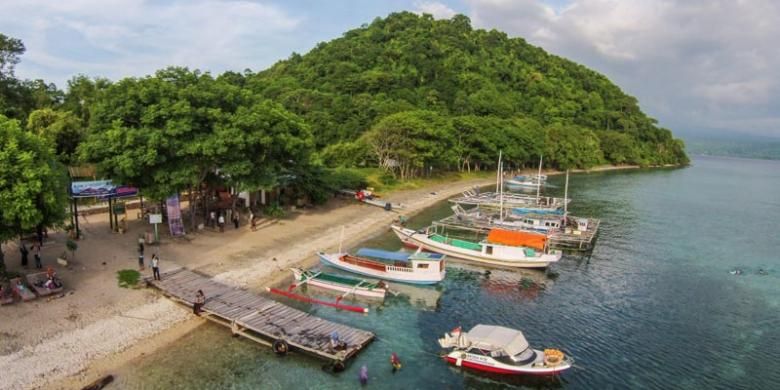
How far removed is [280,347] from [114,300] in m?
12.1

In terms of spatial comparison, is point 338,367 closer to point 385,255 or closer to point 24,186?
point 385,255

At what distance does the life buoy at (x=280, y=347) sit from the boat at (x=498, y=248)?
24.2m

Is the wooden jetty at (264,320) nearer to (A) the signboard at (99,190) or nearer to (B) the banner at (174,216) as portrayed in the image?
(B) the banner at (174,216)

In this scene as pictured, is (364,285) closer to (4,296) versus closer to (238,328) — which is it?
(238,328)

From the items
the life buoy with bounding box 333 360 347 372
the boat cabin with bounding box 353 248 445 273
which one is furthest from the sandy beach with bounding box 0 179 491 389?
the life buoy with bounding box 333 360 347 372

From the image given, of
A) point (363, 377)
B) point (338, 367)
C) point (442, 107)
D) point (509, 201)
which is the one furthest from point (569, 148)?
point (363, 377)

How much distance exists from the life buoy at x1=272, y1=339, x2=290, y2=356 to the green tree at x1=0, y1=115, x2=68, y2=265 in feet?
51.2

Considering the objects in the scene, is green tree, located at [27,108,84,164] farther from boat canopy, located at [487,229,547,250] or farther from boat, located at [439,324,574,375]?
boat, located at [439,324,574,375]

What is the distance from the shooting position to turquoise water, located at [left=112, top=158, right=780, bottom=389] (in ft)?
81.0

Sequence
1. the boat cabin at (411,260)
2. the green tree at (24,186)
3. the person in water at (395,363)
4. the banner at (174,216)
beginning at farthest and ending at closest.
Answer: the banner at (174,216)
the boat cabin at (411,260)
the green tree at (24,186)
the person in water at (395,363)

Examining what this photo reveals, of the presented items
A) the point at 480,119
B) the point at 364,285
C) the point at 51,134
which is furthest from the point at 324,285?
the point at 480,119

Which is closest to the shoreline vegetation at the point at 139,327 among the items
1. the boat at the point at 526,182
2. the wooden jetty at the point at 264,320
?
the wooden jetty at the point at 264,320

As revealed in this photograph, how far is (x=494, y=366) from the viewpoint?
25172mm

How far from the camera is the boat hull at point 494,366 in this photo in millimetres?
24734
